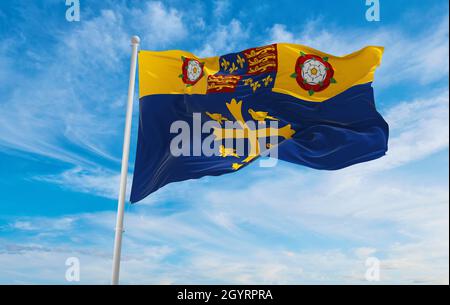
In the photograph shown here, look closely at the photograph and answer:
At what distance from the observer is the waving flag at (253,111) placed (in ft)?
33.4

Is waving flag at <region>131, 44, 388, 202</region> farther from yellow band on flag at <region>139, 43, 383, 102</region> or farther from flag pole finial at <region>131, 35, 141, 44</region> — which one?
flag pole finial at <region>131, 35, 141, 44</region>

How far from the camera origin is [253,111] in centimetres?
1087

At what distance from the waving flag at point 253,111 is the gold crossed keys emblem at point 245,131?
2cm

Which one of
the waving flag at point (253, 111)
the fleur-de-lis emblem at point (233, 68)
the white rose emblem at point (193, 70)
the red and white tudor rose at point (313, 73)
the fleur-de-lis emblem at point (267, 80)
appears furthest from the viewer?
the fleur-de-lis emblem at point (233, 68)

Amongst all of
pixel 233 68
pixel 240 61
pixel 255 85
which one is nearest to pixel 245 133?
pixel 255 85

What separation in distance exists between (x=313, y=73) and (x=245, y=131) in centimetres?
214

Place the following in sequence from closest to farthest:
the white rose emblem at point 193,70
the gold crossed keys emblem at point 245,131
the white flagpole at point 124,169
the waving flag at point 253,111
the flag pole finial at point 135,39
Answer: the white flagpole at point 124,169 < the waving flag at point 253,111 < the gold crossed keys emblem at point 245,131 < the flag pole finial at point 135,39 < the white rose emblem at point 193,70

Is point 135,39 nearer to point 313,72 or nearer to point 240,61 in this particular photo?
point 240,61

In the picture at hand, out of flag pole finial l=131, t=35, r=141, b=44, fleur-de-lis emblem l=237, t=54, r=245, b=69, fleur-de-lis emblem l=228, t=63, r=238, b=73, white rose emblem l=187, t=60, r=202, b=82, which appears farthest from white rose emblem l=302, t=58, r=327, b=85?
flag pole finial l=131, t=35, r=141, b=44

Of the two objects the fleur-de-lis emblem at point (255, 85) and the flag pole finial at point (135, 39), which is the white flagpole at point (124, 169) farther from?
the fleur-de-lis emblem at point (255, 85)

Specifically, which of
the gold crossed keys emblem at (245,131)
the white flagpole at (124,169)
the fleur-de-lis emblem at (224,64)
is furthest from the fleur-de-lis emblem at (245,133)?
the white flagpole at (124,169)

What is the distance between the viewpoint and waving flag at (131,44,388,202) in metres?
10.2
